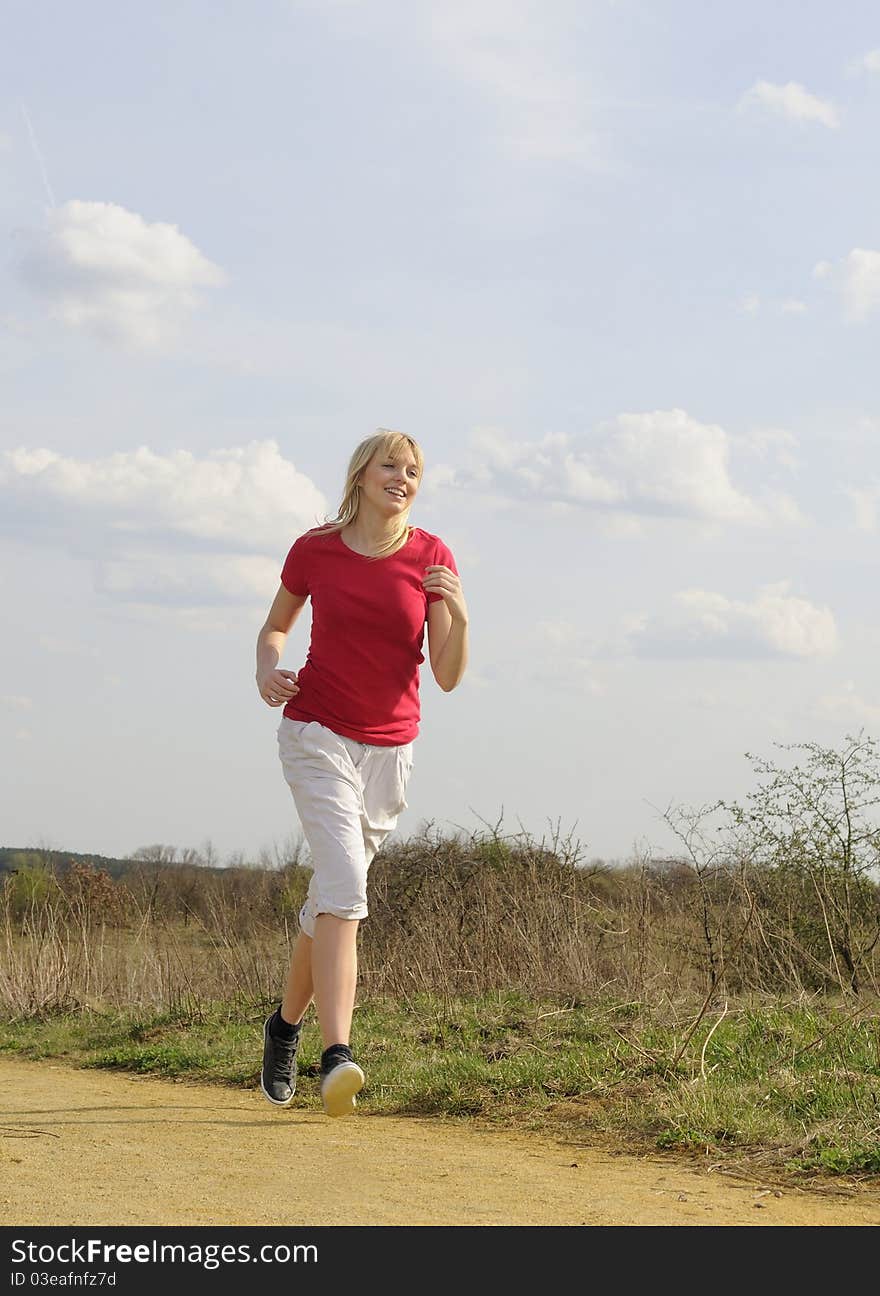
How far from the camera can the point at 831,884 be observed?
490 inches

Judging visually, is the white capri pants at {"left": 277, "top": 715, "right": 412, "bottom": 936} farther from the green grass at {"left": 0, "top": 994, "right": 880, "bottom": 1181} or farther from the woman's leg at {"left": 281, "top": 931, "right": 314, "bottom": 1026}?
the green grass at {"left": 0, "top": 994, "right": 880, "bottom": 1181}

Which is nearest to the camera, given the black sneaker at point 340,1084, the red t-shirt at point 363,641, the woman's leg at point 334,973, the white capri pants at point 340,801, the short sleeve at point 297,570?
the black sneaker at point 340,1084

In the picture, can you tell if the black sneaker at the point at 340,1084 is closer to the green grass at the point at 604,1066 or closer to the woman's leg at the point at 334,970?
the woman's leg at the point at 334,970

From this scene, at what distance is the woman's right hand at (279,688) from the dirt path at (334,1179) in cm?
163

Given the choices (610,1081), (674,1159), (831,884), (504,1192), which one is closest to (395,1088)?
(610,1081)

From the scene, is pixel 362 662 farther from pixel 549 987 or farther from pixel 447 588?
pixel 549 987

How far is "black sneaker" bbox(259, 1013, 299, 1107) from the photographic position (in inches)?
216

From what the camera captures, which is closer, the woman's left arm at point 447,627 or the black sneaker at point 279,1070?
the woman's left arm at point 447,627

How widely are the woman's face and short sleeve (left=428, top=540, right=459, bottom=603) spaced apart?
0.23 m

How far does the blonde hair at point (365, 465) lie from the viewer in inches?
205

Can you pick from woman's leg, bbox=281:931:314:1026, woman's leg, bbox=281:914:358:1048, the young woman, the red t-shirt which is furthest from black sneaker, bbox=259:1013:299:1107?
the red t-shirt

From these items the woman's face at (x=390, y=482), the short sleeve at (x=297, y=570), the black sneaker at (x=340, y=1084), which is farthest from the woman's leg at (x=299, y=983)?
the woman's face at (x=390, y=482)
